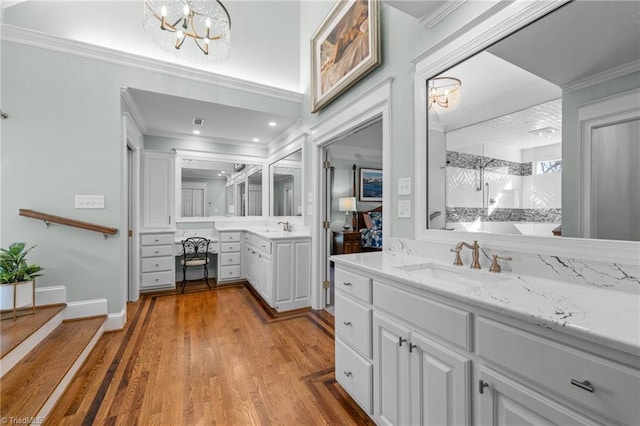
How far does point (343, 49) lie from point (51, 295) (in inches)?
146

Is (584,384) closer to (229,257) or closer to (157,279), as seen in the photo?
(229,257)

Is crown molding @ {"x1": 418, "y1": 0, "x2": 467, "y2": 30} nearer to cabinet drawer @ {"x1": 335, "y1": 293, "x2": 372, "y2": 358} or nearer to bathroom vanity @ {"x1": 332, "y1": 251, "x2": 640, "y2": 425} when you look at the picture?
bathroom vanity @ {"x1": 332, "y1": 251, "x2": 640, "y2": 425}

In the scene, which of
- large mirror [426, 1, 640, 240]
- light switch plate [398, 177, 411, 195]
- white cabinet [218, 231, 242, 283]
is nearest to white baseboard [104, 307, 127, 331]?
white cabinet [218, 231, 242, 283]

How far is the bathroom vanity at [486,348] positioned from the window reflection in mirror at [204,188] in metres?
3.92

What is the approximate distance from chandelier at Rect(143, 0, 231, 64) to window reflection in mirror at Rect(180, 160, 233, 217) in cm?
264

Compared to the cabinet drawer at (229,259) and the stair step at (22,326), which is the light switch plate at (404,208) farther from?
the cabinet drawer at (229,259)

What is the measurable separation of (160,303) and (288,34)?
164 inches

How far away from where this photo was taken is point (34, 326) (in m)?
2.13

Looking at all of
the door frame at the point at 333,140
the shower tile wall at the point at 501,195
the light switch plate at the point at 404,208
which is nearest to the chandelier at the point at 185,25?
the door frame at the point at 333,140

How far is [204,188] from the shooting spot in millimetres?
4824

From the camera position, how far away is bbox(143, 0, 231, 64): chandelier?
1988 millimetres

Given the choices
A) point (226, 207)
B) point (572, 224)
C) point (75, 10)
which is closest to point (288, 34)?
point (75, 10)

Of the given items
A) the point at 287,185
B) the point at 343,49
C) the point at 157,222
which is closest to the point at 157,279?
the point at 157,222

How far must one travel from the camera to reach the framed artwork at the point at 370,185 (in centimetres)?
611
